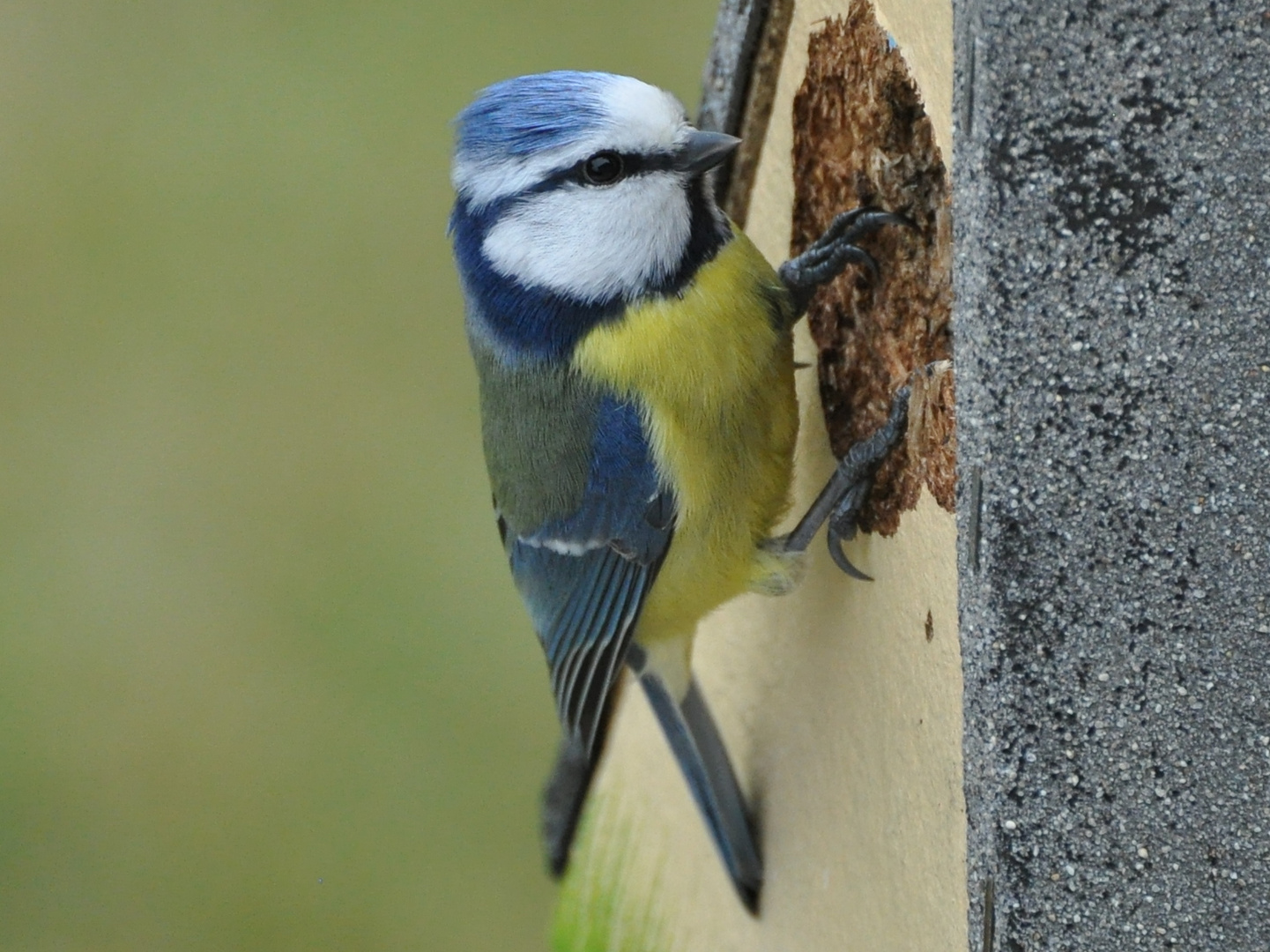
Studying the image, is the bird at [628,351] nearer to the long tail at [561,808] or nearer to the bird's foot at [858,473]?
the bird's foot at [858,473]

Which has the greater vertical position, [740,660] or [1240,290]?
Result: [1240,290]

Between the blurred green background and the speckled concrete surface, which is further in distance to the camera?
the blurred green background

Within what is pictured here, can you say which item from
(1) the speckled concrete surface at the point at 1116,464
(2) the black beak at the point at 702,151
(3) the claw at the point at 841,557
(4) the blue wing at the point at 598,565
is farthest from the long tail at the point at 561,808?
(1) the speckled concrete surface at the point at 1116,464

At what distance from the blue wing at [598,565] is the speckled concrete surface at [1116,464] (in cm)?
59

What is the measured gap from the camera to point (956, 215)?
1.13 meters

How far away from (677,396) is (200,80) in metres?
3.06

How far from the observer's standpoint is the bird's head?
1580 mm

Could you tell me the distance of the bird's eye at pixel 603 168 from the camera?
1.60m

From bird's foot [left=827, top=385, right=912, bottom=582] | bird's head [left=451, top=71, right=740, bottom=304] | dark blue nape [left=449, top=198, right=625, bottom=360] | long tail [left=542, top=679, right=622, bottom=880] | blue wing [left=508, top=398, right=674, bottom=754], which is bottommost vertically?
long tail [left=542, top=679, right=622, bottom=880]

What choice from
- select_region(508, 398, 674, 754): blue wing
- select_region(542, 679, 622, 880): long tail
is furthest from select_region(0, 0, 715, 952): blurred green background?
select_region(508, 398, 674, 754): blue wing

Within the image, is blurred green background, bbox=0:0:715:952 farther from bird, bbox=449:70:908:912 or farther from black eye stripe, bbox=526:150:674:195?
black eye stripe, bbox=526:150:674:195

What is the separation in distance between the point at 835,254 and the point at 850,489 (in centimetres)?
27

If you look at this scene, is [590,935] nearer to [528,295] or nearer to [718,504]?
[718,504]

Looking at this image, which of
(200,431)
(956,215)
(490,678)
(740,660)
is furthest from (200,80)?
(956,215)
